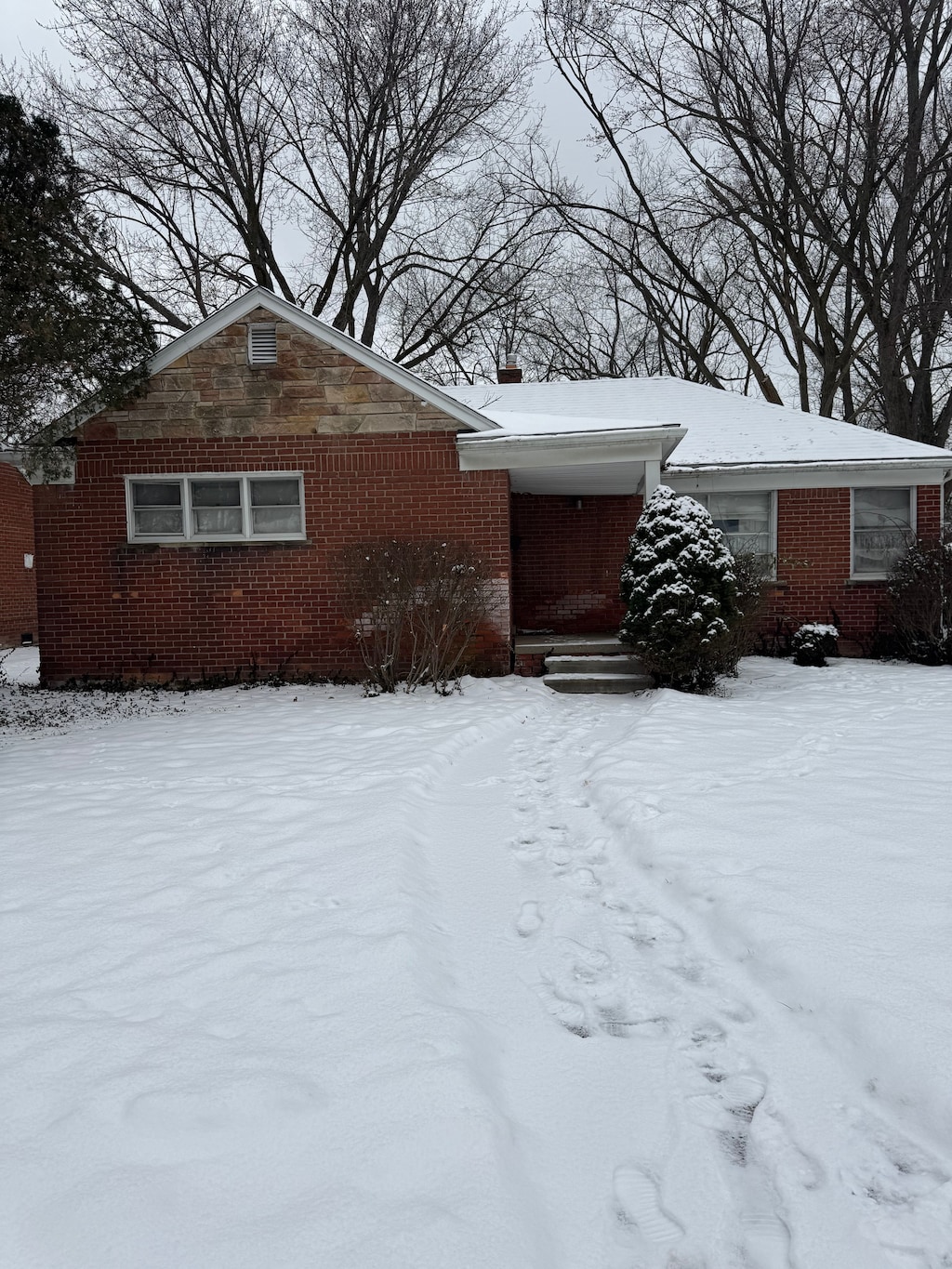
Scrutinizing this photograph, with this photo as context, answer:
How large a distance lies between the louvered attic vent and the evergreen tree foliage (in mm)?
1459

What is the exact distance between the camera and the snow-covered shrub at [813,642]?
38.6 ft

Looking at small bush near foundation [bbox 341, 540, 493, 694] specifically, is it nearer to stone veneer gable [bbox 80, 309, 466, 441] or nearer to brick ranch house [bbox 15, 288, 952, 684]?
brick ranch house [bbox 15, 288, 952, 684]

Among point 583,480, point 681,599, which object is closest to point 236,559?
point 583,480

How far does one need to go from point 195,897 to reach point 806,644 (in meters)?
10.3

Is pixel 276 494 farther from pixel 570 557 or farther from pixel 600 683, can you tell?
pixel 570 557

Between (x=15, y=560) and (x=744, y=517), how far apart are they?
55.5 feet

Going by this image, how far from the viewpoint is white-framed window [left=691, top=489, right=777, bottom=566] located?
1326cm

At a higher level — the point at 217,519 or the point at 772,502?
the point at 772,502

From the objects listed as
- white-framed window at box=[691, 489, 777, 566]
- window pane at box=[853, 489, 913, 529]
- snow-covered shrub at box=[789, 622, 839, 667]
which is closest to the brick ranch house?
white-framed window at box=[691, 489, 777, 566]

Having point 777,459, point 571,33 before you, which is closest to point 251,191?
point 571,33

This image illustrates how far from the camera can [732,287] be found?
25297mm

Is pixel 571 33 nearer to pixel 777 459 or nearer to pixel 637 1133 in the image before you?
pixel 777 459

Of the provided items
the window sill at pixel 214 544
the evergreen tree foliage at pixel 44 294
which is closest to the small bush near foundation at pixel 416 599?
the window sill at pixel 214 544

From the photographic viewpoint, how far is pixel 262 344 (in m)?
10.4
